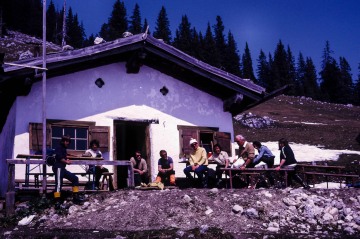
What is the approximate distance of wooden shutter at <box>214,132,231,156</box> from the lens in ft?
43.9

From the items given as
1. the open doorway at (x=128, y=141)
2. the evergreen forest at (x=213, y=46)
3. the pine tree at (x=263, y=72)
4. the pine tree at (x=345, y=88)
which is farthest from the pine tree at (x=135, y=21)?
the open doorway at (x=128, y=141)

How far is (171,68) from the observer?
527 inches

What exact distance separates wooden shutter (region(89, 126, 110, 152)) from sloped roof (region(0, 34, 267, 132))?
1.79 meters

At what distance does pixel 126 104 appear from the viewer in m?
12.6

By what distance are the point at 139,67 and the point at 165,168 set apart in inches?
128

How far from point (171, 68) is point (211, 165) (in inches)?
129

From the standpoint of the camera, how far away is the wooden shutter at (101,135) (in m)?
11.8

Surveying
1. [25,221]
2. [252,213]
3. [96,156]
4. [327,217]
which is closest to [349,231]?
[327,217]

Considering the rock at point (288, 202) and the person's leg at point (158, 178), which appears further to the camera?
the person's leg at point (158, 178)

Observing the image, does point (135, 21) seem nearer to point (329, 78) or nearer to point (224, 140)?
point (329, 78)

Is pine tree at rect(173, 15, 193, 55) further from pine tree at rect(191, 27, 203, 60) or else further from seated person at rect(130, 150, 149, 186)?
seated person at rect(130, 150, 149, 186)

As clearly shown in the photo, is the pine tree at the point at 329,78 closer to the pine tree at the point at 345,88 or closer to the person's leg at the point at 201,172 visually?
the pine tree at the point at 345,88

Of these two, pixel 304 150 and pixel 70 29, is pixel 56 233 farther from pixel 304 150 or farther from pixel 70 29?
pixel 70 29

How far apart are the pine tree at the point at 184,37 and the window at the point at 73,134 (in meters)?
69.6
